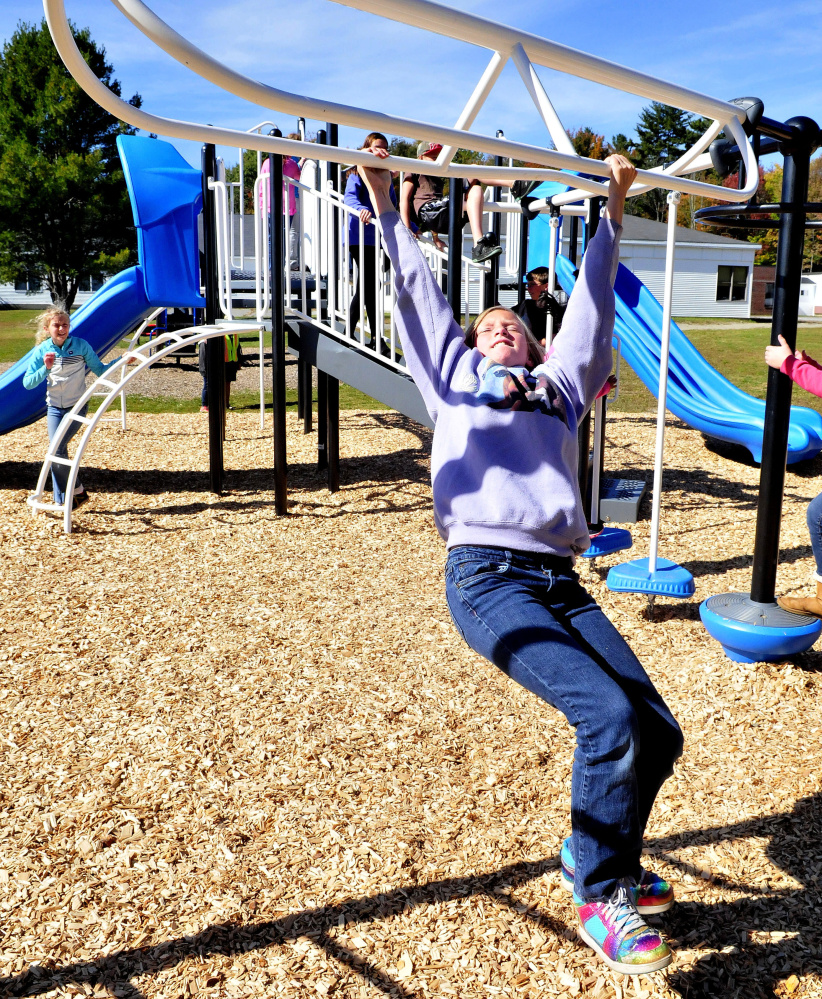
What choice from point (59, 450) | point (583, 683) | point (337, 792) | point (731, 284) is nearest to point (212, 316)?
point (59, 450)

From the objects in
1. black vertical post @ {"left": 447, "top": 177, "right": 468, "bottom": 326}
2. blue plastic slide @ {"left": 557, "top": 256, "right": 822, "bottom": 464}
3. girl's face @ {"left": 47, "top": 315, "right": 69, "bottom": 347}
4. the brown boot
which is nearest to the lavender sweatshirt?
the brown boot

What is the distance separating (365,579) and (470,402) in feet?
10.9

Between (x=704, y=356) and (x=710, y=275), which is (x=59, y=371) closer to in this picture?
(x=704, y=356)

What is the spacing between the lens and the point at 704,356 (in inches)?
835

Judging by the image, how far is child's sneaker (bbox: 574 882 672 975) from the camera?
197cm

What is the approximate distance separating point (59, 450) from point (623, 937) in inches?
245

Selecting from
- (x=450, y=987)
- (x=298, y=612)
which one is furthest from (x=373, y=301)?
(x=450, y=987)

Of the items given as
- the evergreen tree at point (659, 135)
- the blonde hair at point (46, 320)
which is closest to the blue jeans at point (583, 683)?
the blonde hair at point (46, 320)

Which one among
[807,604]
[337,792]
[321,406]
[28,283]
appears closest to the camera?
[337,792]

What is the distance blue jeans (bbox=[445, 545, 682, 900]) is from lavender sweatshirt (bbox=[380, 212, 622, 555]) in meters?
0.09

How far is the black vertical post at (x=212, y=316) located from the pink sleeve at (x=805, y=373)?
Result: 4.87 m

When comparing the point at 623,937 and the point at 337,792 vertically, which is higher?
the point at 623,937

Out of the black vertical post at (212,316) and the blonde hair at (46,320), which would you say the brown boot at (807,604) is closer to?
the black vertical post at (212,316)

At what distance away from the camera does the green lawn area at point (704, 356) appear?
13344mm
